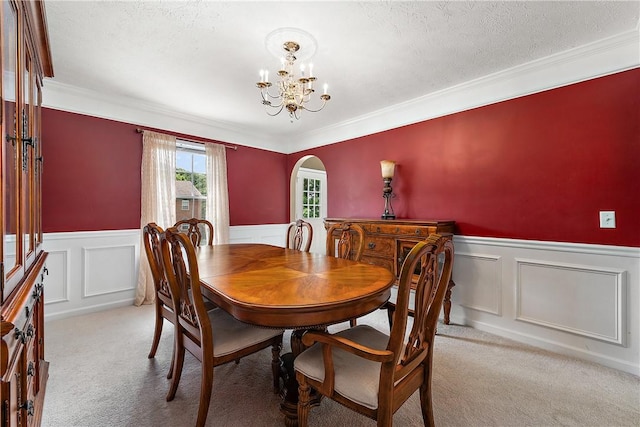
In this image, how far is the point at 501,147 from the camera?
8.80 ft

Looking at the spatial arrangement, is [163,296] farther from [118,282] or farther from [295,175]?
[295,175]

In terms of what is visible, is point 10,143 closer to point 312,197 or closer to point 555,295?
point 555,295

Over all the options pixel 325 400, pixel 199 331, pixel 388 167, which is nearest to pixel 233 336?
pixel 199 331

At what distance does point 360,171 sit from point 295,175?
152 cm

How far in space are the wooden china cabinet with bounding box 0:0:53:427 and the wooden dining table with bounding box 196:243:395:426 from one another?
2.21 ft

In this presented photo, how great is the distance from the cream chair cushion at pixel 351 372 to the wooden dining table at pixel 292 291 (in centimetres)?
15

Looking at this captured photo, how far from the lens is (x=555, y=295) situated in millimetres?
2355

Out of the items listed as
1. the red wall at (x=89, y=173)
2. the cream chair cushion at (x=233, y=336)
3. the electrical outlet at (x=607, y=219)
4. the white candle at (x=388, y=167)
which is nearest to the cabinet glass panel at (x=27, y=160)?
the cream chair cushion at (x=233, y=336)

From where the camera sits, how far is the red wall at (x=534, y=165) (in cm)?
211

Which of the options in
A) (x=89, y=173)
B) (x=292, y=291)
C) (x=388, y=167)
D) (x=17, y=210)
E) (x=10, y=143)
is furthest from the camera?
(x=388, y=167)

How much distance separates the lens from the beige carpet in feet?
5.13

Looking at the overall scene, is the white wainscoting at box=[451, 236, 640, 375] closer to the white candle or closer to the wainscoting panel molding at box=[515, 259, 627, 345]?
the wainscoting panel molding at box=[515, 259, 627, 345]

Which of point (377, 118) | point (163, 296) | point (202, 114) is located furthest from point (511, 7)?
point (202, 114)

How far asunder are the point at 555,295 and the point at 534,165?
112 centimetres
